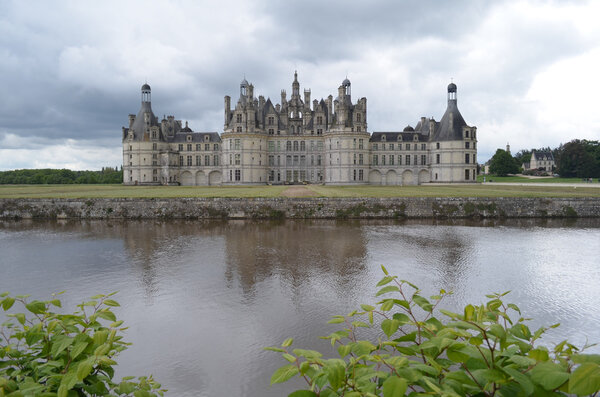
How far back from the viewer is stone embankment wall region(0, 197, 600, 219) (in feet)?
83.1

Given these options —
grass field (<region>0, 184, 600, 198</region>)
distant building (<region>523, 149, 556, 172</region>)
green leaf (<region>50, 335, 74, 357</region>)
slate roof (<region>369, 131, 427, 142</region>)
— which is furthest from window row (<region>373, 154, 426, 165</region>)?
distant building (<region>523, 149, 556, 172</region>)

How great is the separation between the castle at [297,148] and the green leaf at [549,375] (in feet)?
189

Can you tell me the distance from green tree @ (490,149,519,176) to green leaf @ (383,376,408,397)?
338 feet

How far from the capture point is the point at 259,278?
10.7 meters

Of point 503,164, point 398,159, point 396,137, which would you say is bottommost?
point 398,159

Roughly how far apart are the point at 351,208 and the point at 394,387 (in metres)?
23.6

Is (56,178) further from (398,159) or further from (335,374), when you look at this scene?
(335,374)

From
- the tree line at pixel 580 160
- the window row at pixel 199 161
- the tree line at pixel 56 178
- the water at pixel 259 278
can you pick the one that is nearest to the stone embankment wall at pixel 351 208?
the water at pixel 259 278

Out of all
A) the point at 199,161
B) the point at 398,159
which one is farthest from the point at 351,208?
the point at 199,161

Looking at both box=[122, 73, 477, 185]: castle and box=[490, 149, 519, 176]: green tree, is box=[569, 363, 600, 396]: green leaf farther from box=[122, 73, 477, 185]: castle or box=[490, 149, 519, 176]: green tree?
box=[490, 149, 519, 176]: green tree

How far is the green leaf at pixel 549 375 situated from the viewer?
198 cm

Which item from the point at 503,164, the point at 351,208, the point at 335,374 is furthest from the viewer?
the point at 503,164

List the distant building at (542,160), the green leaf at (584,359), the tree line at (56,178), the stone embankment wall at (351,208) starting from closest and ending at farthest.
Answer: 1. the green leaf at (584,359)
2. the stone embankment wall at (351,208)
3. the tree line at (56,178)
4. the distant building at (542,160)

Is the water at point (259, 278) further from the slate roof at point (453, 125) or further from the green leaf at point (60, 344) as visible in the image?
the slate roof at point (453, 125)
